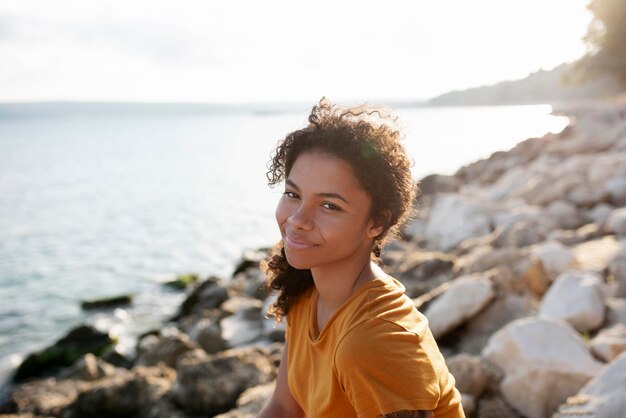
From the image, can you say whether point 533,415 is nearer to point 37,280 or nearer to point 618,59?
point 37,280

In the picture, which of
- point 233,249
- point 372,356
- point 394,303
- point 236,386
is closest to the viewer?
point 372,356

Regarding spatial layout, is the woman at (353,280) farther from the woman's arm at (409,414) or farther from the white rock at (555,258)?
the white rock at (555,258)

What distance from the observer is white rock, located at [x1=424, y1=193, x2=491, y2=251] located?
9828 millimetres

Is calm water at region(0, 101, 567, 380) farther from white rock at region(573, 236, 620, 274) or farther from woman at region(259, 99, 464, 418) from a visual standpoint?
white rock at region(573, 236, 620, 274)

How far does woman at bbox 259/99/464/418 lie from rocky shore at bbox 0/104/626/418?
151cm

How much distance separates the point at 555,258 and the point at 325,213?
474cm

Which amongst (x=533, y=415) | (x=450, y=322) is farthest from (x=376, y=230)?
(x=450, y=322)

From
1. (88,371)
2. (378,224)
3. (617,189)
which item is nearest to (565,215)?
(617,189)

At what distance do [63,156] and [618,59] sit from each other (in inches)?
2046

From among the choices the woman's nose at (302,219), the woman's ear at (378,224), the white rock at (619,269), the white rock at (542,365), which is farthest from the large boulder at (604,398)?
the white rock at (619,269)

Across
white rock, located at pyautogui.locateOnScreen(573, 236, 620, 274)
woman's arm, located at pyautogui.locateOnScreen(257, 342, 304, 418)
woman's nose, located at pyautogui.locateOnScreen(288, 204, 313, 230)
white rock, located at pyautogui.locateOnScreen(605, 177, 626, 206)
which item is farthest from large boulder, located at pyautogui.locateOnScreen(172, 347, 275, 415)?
white rock, located at pyautogui.locateOnScreen(605, 177, 626, 206)

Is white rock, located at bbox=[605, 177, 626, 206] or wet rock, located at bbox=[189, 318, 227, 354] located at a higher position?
white rock, located at bbox=[605, 177, 626, 206]

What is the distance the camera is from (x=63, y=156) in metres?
58.3

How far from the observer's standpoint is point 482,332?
15.5 feet
